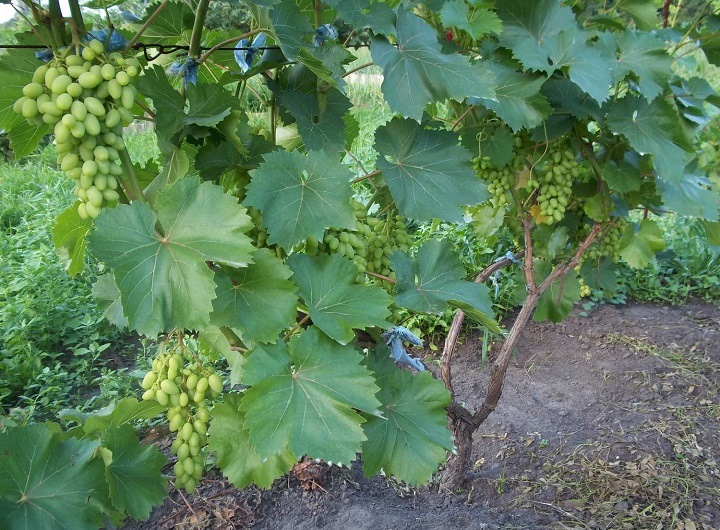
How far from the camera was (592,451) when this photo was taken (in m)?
2.43

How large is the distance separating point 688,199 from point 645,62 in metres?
0.55

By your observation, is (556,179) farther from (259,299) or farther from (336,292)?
(259,299)

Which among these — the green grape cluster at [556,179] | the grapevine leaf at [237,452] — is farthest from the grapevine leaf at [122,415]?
the green grape cluster at [556,179]

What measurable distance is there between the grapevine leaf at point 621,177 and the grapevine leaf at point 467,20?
667mm

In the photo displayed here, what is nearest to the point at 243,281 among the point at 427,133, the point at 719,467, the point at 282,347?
the point at 282,347

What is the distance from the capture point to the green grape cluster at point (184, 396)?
1.17 m

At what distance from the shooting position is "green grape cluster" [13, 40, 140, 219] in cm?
94

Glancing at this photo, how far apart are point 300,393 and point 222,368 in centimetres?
205

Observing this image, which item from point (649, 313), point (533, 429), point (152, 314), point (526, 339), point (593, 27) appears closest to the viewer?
point (152, 314)

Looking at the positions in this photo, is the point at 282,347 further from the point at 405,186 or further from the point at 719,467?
the point at 719,467

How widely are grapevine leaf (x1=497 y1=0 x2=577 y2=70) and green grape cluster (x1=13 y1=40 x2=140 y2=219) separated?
3.31 ft

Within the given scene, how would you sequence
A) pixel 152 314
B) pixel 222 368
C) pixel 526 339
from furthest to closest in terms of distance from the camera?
1. pixel 526 339
2. pixel 222 368
3. pixel 152 314

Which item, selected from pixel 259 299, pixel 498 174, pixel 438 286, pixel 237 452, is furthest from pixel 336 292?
pixel 498 174

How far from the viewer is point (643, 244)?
7.75ft
